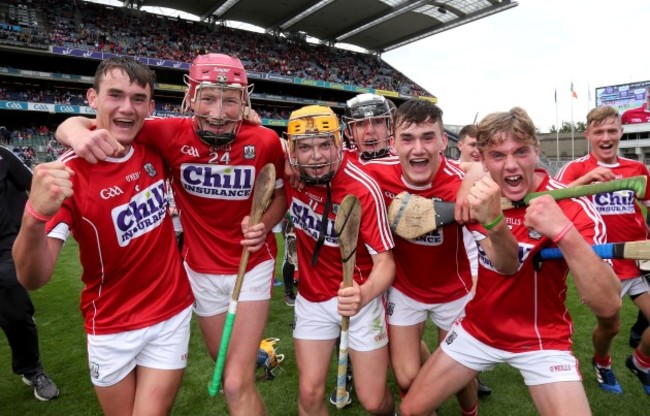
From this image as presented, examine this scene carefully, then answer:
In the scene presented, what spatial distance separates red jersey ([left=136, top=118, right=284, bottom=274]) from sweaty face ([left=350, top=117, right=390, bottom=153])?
1.05 meters

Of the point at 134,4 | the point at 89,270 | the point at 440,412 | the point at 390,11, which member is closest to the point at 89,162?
the point at 89,270

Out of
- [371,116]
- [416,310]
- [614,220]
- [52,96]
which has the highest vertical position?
[52,96]

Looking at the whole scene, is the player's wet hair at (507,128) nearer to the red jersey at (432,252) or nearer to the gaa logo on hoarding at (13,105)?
the red jersey at (432,252)

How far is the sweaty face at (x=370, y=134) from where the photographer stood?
3.87 metres

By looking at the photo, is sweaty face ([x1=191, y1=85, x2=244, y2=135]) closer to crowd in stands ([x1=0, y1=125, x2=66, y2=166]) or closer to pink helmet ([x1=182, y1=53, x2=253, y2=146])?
pink helmet ([x1=182, y1=53, x2=253, y2=146])

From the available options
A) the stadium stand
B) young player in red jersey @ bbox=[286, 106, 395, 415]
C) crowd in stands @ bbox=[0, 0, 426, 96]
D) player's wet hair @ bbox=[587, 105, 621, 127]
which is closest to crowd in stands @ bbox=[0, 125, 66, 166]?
the stadium stand

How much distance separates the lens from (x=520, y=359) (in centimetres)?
257

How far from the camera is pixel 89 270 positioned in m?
2.43

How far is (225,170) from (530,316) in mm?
2050

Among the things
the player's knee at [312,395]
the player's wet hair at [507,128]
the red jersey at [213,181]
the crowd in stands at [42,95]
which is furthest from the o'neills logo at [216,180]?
the crowd in stands at [42,95]

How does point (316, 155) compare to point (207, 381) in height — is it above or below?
above

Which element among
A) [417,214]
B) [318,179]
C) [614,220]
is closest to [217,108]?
[318,179]

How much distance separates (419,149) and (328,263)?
97cm

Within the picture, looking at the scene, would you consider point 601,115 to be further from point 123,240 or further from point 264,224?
point 123,240
